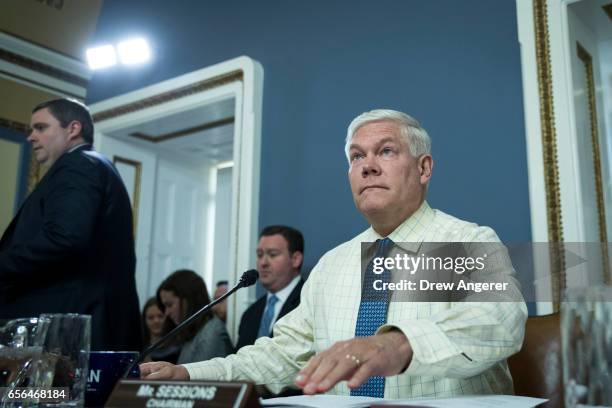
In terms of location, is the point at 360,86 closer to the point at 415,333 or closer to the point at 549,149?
the point at 549,149

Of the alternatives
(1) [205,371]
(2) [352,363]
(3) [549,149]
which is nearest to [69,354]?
(1) [205,371]

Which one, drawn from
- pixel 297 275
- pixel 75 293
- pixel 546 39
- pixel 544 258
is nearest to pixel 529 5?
pixel 546 39

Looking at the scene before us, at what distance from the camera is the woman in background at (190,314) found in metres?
3.19

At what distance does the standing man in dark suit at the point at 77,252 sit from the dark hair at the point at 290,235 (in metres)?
1.01

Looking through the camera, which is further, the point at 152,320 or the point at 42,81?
the point at 42,81

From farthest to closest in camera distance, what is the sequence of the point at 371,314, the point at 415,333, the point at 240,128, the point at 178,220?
1. the point at 178,220
2. the point at 240,128
3. the point at 371,314
4. the point at 415,333

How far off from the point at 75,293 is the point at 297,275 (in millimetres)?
1374

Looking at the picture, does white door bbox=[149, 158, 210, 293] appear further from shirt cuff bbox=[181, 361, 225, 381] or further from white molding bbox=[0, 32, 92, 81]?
shirt cuff bbox=[181, 361, 225, 381]

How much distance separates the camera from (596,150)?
8.67 feet

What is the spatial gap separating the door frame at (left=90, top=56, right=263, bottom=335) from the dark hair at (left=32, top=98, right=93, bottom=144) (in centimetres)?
119

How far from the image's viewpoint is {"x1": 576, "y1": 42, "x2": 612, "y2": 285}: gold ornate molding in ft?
8.36

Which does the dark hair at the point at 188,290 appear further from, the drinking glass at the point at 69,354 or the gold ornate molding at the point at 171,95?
the drinking glass at the point at 69,354

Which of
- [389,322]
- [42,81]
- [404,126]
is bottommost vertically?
[389,322]

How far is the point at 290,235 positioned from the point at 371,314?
1.80 m
